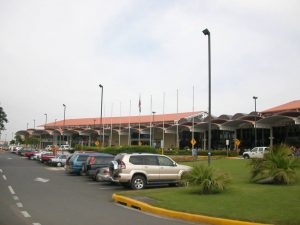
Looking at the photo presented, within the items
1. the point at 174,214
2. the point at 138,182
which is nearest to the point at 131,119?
the point at 138,182

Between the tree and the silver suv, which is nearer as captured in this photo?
the silver suv

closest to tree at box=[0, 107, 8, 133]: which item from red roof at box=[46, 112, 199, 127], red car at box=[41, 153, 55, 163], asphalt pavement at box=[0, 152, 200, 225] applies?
red car at box=[41, 153, 55, 163]

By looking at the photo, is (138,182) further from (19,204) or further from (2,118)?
(2,118)

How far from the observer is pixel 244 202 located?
12.6 metres

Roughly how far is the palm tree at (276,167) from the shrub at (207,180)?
A: 2.83m

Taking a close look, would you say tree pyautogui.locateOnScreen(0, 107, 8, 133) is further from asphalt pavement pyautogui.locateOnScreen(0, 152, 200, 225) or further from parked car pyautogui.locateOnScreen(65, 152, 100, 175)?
asphalt pavement pyautogui.locateOnScreen(0, 152, 200, 225)

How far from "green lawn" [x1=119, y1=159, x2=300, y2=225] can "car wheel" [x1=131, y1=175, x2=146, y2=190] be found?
7.66 feet

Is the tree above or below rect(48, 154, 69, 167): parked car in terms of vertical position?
above

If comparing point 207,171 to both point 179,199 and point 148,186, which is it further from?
point 148,186

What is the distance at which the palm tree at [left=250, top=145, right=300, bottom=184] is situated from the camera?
663 inches

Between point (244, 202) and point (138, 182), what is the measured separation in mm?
7242

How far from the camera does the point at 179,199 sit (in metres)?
14.0

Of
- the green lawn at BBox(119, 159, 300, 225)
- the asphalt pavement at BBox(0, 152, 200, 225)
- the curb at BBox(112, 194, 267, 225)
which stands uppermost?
the green lawn at BBox(119, 159, 300, 225)

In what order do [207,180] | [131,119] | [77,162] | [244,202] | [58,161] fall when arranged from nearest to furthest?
[244,202]
[207,180]
[77,162]
[58,161]
[131,119]
